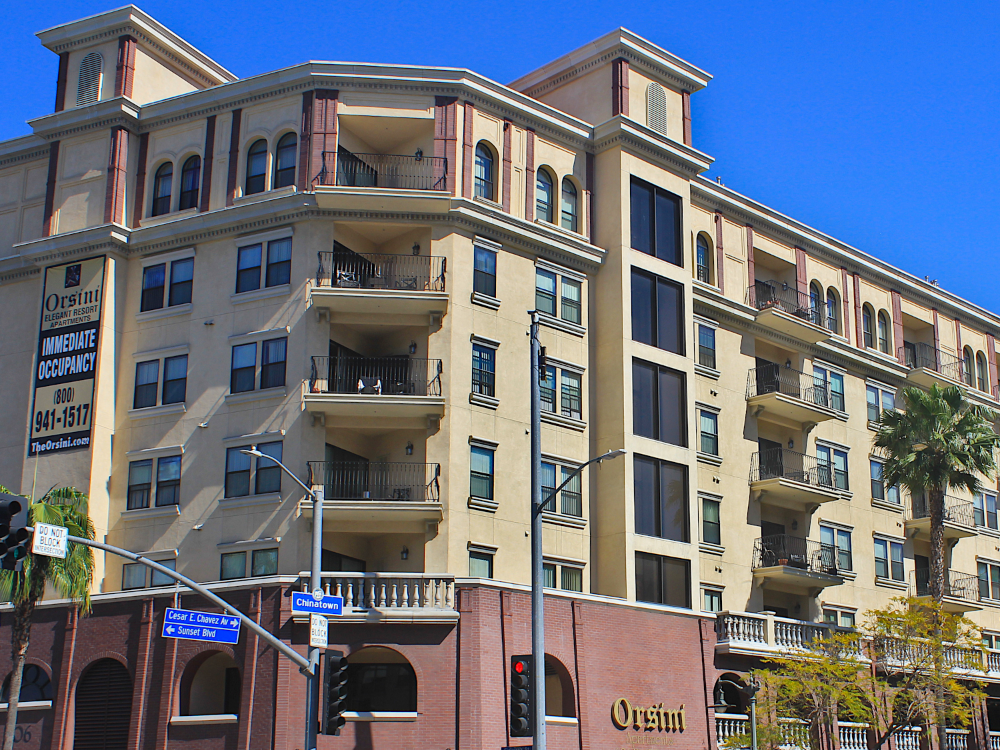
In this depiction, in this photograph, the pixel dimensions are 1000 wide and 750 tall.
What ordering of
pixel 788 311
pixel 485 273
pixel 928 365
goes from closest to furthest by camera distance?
pixel 485 273 → pixel 788 311 → pixel 928 365

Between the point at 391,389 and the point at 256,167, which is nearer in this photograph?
the point at 391,389

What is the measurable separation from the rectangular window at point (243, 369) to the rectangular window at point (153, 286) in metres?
4.29

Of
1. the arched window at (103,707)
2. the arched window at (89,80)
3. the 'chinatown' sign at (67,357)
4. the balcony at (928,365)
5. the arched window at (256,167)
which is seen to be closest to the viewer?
the arched window at (103,707)

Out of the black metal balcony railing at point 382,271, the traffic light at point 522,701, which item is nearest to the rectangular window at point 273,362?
the black metal balcony railing at point 382,271

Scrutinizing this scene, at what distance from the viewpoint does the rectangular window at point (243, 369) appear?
42.4 meters

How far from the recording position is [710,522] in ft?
160

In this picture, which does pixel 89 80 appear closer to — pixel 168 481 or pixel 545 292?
pixel 168 481

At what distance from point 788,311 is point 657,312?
9938 millimetres

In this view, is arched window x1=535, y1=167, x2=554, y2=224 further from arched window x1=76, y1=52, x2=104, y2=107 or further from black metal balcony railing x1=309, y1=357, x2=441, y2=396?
arched window x1=76, y1=52, x2=104, y2=107

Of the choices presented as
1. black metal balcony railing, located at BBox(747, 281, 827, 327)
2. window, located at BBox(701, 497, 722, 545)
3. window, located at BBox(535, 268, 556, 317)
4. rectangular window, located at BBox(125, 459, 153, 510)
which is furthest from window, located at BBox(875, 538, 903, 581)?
rectangular window, located at BBox(125, 459, 153, 510)

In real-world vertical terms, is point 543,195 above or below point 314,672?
above

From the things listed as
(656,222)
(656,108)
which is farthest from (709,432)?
(656,108)

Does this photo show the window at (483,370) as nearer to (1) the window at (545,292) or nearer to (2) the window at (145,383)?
(1) the window at (545,292)

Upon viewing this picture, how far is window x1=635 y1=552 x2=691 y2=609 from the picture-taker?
43969 millimetres
